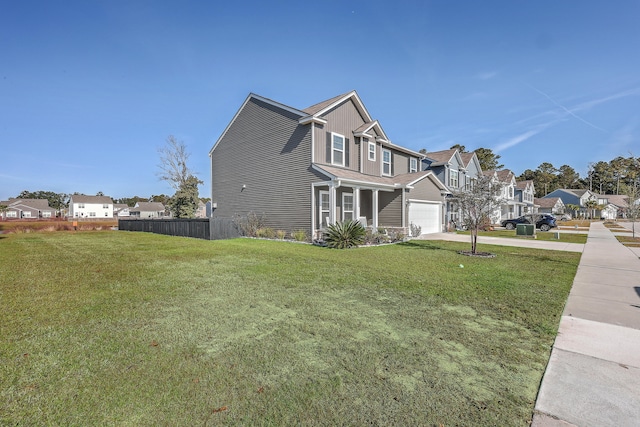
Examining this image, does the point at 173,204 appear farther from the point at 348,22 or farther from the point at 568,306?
the point at 568,306

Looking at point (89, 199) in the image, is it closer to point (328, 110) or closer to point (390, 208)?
point (328, 110)

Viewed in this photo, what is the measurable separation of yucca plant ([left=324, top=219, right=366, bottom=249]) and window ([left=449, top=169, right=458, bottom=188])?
18.3 m

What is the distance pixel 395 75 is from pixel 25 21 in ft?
57.8

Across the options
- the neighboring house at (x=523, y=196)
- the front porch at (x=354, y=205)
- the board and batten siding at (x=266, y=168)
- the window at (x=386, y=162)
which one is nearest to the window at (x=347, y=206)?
the front porch at (x=354, y=205)

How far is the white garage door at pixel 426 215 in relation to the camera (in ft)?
62.3

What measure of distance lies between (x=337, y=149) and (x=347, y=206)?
11.3ft

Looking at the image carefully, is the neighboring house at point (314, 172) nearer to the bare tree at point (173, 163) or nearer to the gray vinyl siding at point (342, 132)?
the gray vinyl siding at point (342, 132)

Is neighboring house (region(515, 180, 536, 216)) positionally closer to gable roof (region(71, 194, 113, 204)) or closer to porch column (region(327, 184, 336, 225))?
porch column (region(327, 184, 336, 225))

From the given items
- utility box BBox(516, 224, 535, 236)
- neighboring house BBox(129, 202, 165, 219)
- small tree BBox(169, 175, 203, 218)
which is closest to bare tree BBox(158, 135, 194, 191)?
small tree BBox(169, 175, 203, 218)

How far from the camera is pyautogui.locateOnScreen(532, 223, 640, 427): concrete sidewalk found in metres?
2.23

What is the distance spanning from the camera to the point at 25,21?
1178 centimetres

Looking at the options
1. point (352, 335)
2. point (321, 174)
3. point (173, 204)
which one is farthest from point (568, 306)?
point (173, 204)

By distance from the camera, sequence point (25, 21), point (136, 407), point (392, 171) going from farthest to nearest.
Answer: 1. point (392, 171)
2. point (25, 21)
3. point (136, 407)

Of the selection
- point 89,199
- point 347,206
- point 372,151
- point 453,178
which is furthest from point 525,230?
point 89,199
